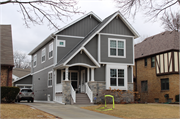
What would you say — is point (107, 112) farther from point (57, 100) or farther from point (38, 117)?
point (57, 100)

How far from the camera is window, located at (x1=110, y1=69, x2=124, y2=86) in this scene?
73.0 ft

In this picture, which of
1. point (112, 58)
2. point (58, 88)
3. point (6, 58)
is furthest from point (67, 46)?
point (6, 58)

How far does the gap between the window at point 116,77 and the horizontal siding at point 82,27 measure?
17.2ft

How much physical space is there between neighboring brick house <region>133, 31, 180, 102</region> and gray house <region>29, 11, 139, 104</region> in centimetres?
551

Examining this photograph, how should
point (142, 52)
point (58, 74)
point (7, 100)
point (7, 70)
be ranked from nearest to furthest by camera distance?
point (7, 100) < point (7, 70) < point (58, 74) < point (142, 52)

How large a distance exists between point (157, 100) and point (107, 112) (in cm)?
1511

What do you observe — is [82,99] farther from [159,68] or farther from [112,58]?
[159,68]

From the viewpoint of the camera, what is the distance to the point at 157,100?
28078 millimetres

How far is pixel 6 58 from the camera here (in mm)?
21438

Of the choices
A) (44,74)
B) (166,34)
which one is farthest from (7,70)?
(166,34)

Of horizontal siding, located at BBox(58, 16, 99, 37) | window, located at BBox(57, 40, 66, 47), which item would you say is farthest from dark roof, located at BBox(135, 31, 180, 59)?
window, located at BBox(57, 40, 66, 47)

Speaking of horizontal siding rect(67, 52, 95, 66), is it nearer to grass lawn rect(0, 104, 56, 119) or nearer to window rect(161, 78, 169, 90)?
grass lawn rect(0, 104, 56, 119)

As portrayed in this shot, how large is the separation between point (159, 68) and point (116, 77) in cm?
794

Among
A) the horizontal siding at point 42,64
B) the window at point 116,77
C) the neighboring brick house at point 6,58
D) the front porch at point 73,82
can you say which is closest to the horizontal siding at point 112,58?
the window at point 116,77
